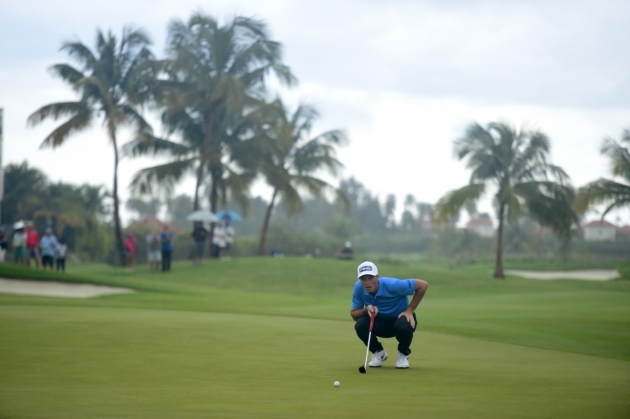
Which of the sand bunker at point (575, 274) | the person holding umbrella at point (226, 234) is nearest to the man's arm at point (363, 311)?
the person holding umbrella at point (226, 234)

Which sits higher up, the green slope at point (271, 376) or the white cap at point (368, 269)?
the white cap at point (368, 269)

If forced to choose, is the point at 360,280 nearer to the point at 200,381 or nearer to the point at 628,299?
the point at 200,381

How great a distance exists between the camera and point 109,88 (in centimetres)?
4619

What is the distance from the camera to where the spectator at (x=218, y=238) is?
151 feet

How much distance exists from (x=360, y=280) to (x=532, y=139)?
38.1m

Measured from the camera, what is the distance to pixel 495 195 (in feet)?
156

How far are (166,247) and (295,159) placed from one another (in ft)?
48.7

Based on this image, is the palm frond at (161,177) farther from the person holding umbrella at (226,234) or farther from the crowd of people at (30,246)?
the crowd of people at (30,246)

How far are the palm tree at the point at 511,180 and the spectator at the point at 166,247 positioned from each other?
1454 cm

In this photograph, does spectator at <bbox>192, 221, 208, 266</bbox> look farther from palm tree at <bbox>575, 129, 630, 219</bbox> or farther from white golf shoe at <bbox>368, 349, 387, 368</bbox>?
white golf shoe at <bbox>368, 349, 387, 368</bbox>

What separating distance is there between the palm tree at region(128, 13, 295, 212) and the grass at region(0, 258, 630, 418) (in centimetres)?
2338

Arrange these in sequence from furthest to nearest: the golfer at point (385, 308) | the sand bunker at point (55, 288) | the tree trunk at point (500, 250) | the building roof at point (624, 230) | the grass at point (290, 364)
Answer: the building roof at point (624, 230) < the tree trunk at point (500, 250) < the sand bunker at point (55, 288) < the golfer at point (385, 308) < the grass at point (290, 364)

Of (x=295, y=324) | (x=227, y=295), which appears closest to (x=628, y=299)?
(x=227, y=295)

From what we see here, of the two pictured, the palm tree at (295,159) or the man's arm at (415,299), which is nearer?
the man's arm at (415,299)
